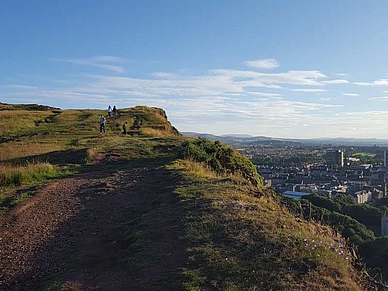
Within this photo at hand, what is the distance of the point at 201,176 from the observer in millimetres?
9977

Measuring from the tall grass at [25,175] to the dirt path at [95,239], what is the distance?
158 cm

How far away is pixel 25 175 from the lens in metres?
11.9

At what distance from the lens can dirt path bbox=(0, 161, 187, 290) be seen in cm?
464

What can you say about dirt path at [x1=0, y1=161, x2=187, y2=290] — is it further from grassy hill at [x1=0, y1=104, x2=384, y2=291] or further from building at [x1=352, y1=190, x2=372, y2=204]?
building at [x1=352, y1=190, x2=372, y2=204]

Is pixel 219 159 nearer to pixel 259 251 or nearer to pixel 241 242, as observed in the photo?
pixel 241 242

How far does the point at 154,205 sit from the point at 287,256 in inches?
149

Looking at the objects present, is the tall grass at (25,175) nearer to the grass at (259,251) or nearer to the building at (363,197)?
the grass at (259,251)

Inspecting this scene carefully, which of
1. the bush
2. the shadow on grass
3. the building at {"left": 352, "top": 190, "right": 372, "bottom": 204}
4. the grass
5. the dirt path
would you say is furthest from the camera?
the building at {"left": 352, "top": 190, "right": 372, "bottom": 204}

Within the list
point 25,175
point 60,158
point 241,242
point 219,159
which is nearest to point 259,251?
point 241,242

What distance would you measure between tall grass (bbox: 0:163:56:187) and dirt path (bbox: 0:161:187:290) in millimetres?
1580

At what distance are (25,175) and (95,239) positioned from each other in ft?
20.9

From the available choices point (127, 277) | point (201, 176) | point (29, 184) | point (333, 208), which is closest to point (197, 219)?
point (127, 277)

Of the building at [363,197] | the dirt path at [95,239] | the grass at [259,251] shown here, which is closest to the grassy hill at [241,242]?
the grass at [259,251]

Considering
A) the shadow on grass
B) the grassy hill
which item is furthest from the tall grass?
the shadow on grass
